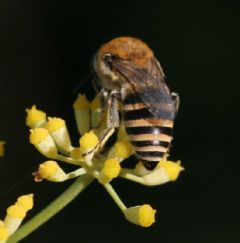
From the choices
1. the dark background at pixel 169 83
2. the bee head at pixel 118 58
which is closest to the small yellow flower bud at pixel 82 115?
the bee head at pixel 118 58

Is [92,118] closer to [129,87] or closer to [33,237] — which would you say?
[129,87]

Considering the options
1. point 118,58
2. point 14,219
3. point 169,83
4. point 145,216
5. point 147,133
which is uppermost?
point 118,58

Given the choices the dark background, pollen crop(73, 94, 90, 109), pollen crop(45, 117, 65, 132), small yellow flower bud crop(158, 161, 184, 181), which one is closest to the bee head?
pollen crop(73, 94, 90, 109)

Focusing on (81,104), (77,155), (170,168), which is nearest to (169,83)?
(81,104)

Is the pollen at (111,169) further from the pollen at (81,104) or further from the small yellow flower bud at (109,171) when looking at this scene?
the pollen at (81,104)

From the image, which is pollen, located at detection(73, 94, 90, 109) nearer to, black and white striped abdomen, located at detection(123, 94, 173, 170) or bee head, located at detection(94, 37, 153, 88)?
bee head, located at detection(94, 37, 153, 88)

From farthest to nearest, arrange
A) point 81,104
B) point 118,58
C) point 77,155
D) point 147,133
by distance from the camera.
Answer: point 81,104
point 118,58
point 77,155
point 147,133

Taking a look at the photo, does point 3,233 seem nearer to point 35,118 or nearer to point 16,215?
point 16,215
